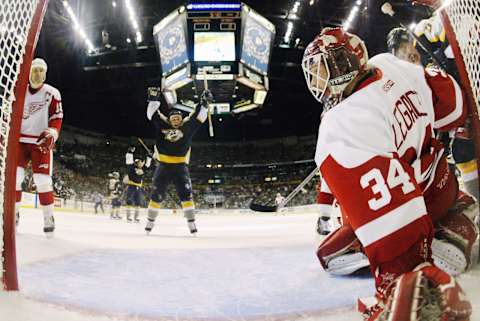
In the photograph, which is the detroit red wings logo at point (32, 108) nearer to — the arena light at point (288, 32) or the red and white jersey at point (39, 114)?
the red and white jersey at point (39, 114)

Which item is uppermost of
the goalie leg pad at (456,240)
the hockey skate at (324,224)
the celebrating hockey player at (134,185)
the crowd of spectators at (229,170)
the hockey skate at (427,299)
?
the hockey skate at (427,299)

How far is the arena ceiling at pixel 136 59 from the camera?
967 centimetres

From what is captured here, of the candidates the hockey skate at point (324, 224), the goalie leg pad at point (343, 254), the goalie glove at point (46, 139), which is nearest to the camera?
the goalie leg pad at point (343, 254)

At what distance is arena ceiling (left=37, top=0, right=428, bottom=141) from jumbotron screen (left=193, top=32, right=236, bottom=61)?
2.62 meters

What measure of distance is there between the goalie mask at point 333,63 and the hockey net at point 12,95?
786 millimetres

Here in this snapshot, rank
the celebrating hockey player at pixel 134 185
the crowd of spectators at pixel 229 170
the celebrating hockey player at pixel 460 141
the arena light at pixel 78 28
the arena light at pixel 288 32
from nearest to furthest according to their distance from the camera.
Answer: the celebrating hockey player at pixel 460 141
the celebrating hockey player at pixel 134 185
the arena light at pixel 78 28
the arena light at pixel 288 32
the crowd of spectators at pixel 229 170

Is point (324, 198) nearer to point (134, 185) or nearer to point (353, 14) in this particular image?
point (134, 185)

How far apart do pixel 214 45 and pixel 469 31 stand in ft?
17.6

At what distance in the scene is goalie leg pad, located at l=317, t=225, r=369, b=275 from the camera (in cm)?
142

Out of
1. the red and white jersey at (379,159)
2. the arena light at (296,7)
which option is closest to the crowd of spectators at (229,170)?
the arena light at (296,7)

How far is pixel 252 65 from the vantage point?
652 centimetres

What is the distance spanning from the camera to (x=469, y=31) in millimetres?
1116

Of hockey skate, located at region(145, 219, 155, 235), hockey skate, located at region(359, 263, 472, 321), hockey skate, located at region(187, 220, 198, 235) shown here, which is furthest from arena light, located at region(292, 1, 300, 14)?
hockey skate, located at region(359, 263, 472, 321)

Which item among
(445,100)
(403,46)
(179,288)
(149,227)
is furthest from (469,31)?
(149,227)
